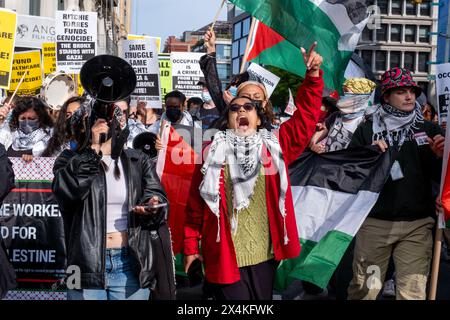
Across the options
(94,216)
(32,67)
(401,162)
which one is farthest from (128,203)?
(32,67)

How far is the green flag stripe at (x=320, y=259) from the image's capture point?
534 centimetres

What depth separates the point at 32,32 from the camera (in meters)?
18.6

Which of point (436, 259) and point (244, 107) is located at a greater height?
point (244, 107)

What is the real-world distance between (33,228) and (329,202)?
2.40 metres

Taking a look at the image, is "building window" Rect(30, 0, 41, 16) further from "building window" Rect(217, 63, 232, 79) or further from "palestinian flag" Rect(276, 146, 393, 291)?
"building window" Rect(217, 63, 232, 79)

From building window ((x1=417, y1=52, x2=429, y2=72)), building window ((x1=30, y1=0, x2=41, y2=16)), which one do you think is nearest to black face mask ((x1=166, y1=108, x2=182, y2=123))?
building window ((x1=30, y1=0, x2=41, y2=16))

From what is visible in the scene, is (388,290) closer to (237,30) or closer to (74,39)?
(74,39)

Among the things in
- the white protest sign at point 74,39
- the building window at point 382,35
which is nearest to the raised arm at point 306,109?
the white protest sign at point 74,39

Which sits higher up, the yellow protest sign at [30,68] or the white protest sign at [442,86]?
the yellow protest sign at [30,68]

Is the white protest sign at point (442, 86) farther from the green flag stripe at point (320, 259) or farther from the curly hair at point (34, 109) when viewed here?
the curly hair at point (34, 109)

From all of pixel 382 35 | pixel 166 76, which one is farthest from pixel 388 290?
pixel 382 35

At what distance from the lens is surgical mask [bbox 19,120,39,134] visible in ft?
21.2

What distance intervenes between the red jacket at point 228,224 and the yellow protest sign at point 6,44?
601 centimetres
